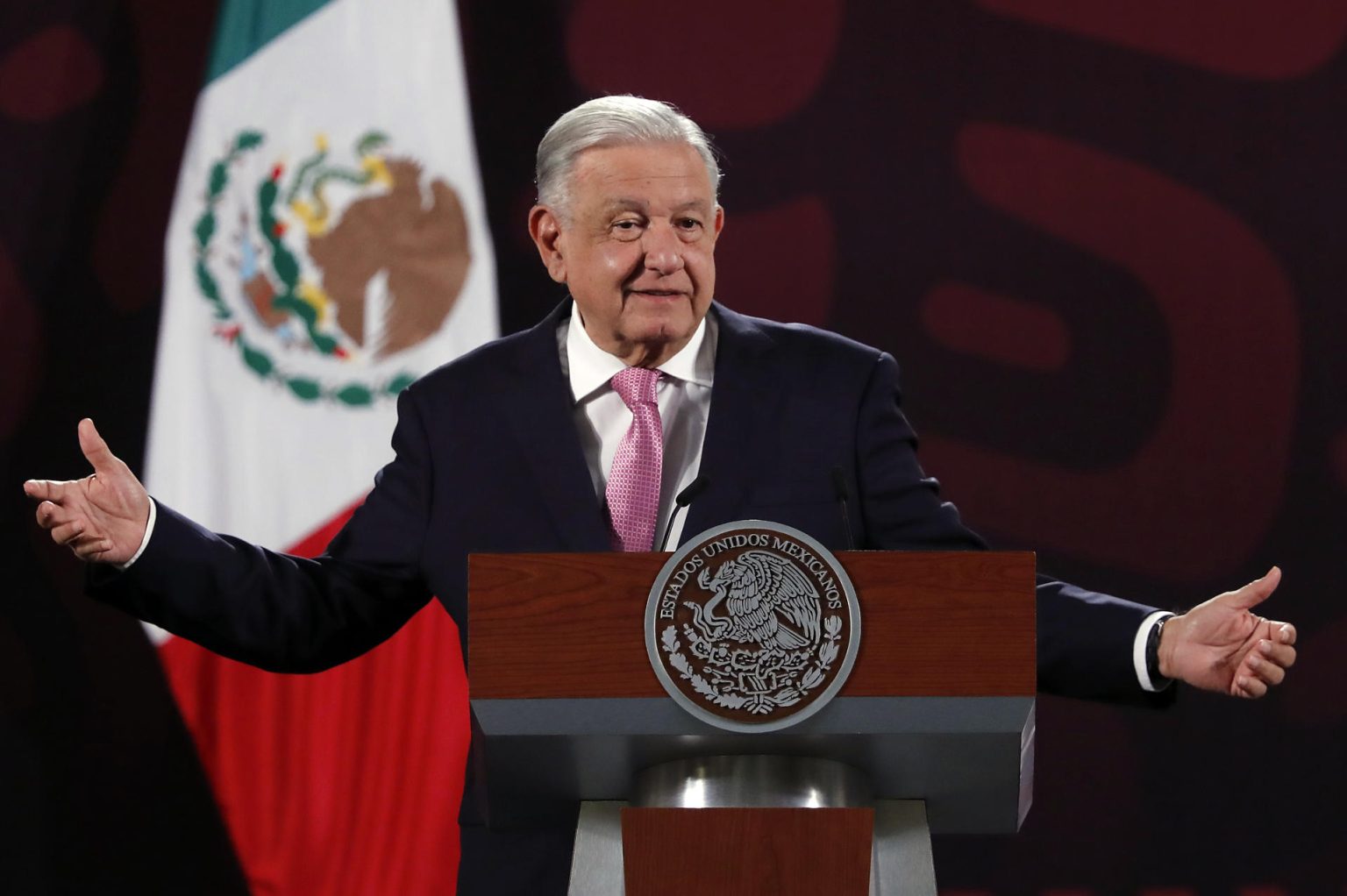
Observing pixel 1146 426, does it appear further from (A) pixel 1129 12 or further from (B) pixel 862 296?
(A) pixel 1129 12

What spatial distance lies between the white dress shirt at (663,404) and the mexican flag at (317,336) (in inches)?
46.1

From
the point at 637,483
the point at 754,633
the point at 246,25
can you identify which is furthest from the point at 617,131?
the point at 246,25

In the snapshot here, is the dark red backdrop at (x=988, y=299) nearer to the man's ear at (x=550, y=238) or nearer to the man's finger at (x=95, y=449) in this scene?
the man's ear at (x=550, y=238)

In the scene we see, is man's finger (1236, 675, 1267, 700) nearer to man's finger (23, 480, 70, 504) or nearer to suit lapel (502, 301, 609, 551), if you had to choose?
suit lapel (502, 301, 609, 551)

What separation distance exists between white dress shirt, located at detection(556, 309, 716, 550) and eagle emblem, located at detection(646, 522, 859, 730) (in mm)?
602

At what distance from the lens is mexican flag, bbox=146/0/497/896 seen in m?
3.18

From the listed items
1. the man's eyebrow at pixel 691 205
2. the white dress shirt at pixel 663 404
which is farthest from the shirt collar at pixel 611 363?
the man's eyebrow at pixel 691 205

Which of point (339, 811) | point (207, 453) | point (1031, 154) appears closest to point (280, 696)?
point (339, 811)

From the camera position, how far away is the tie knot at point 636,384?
2.02 metres

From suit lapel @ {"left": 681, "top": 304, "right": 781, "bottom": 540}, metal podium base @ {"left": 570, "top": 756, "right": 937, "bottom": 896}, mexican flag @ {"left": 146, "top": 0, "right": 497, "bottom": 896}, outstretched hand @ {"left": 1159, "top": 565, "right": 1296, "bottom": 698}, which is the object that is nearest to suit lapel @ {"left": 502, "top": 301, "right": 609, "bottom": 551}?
suit lapel @ {"left": 681, "top": 304, "right": 781, "bottom": 540}

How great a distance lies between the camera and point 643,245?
2.03 meters

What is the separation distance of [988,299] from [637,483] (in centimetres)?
146

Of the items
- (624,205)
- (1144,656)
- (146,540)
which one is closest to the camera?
(1144,656)

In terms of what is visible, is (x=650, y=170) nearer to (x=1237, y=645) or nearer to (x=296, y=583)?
(x=296, y=583)
